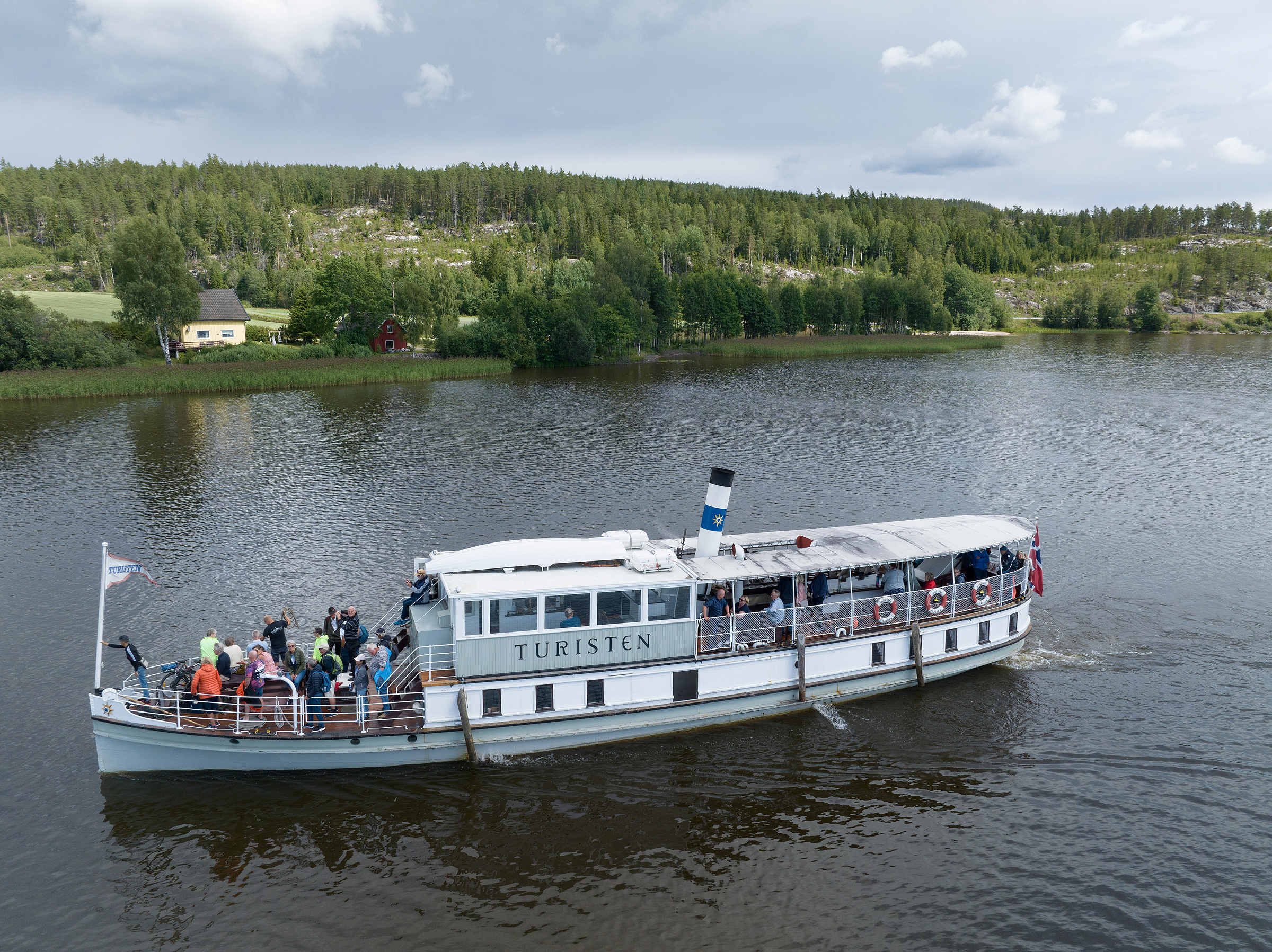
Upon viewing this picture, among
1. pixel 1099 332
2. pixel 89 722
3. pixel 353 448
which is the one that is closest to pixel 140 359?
pixel 353 448

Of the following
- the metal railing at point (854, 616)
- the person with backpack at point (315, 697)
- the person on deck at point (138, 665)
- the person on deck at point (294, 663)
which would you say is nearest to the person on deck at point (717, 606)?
the metal railing at point (854, 616)

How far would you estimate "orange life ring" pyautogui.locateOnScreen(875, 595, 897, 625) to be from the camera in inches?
859

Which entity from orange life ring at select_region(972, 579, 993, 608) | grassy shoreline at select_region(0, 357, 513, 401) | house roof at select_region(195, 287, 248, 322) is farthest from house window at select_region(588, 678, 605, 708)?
house roof at select_region(195, 287, 248, 322)

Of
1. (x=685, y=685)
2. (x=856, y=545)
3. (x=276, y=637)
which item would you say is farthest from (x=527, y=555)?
(x=856, y=545)

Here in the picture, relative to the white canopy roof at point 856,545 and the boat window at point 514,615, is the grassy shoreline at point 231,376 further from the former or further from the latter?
the boat window at point 514,615

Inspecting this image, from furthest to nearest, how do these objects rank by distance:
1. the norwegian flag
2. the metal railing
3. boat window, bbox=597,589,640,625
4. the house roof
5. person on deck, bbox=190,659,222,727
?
the house roof
the norwegian flag
the metal railing
boat window, bbox=597,589,640,625
person on deck, bbox=190,659,222,727

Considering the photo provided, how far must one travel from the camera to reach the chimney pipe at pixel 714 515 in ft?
71.2

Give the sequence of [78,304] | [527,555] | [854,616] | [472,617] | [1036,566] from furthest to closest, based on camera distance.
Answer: [78,304] < [1036,566] < [854,616] < [527,555] < [472,617]

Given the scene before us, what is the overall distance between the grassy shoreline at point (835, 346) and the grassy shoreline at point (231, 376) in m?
41.9

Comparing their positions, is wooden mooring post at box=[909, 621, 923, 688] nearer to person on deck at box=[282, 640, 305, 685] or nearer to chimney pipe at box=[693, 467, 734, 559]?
chimney pipe at box=[693, 467, 734, 559]

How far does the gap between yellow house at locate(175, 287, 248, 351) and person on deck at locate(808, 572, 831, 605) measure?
103 m

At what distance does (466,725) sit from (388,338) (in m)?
99.2

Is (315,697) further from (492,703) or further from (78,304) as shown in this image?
(78,304)

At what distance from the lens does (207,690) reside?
18.6 meters
